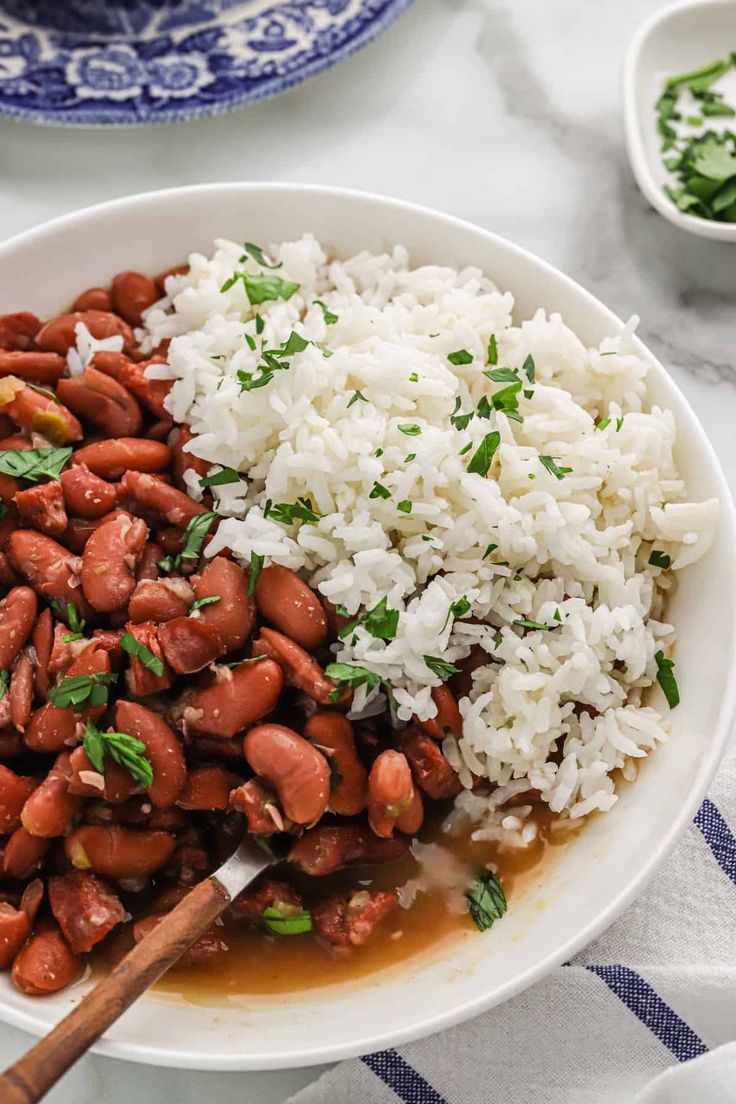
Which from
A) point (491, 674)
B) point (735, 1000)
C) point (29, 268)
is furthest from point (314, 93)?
point (735, 1000)

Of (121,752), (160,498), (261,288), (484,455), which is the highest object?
(261,288)

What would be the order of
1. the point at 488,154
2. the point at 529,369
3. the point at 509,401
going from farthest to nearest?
the point at 488,154
the point at 529,369
the point at 509,401

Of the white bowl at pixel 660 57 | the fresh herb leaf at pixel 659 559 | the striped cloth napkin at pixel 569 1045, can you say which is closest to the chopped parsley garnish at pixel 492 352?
the fresh herb leaf at pixel 659 559

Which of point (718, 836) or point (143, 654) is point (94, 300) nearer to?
point (143, 654)

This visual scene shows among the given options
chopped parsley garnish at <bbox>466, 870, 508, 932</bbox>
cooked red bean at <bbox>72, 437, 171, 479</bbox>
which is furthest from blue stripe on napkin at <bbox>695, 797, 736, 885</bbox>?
cooked red bean at <bbox>72, 437, 171, 479</bbox>

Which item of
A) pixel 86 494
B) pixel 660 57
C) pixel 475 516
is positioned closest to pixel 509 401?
pixel 475 516

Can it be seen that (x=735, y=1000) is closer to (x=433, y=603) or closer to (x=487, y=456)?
(x=433, y=603)
